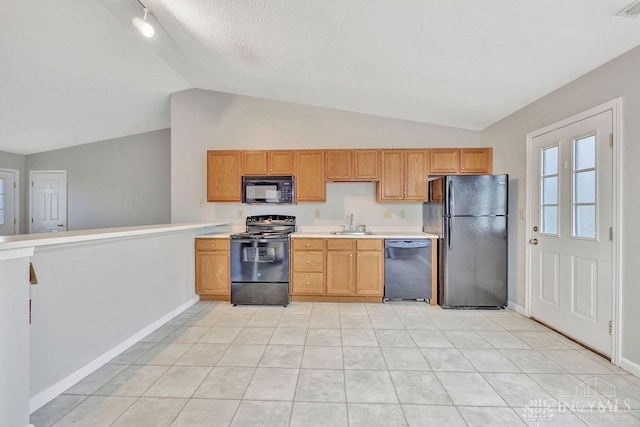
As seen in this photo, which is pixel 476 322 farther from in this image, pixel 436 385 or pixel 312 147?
pixel 312 147

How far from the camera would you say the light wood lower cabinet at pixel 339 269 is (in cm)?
363

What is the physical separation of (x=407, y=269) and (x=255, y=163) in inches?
97.8

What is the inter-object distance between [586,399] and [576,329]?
995mm

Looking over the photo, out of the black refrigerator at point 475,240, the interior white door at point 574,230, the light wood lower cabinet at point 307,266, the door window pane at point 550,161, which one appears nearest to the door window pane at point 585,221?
the interior white door at point 574,230

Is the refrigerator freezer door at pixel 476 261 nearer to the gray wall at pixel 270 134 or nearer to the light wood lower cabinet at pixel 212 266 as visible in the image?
the gray wall at pixel 270 134

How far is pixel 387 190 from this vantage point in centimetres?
394

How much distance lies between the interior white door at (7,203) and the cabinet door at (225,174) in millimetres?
4162

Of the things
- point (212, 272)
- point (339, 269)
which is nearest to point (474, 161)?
point (339, 269)

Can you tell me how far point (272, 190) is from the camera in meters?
3.86

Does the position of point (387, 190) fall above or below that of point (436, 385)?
above

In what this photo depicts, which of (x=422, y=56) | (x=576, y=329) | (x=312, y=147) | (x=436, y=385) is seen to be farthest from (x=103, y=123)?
(x=576, y=329)

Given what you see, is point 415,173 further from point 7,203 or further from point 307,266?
point 7,203

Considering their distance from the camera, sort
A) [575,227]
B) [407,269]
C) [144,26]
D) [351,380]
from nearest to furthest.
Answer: [351,380]
[144,26]
[575,227]
[407,269]

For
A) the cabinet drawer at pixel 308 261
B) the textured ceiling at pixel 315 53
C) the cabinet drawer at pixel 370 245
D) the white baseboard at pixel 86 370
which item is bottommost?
the white baseboard at pixel 86 370
